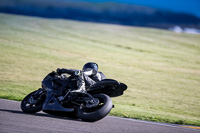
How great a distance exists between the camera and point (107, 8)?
62.9 m

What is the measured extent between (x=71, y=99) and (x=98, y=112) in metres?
0.84

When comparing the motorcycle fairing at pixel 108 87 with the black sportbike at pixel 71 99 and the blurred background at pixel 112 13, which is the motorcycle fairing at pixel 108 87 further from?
the blurred background at pixel 112 13

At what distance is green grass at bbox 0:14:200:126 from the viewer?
10938 millimetres

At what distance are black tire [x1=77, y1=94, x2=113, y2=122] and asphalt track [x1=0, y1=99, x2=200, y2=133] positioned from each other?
0.14 metres

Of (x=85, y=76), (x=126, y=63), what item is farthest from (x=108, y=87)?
(x=126, y=63)

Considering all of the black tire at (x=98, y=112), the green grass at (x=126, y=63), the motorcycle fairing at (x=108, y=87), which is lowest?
the green grass at (x=126, y=63)

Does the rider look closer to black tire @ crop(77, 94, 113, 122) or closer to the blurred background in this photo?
black tire @ crop(77, 94, 113, 122)

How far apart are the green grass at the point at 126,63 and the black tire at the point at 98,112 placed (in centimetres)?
183

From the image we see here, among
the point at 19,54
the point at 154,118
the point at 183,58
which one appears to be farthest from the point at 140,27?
the point at 154,118

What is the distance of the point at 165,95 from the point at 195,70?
10432 millimetres

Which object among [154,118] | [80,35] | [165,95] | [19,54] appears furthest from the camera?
[80,35]

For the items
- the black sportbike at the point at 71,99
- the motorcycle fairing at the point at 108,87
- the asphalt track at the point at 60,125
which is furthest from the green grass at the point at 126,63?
the black sportbike at the point at 71,99

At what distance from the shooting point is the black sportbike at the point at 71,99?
250 inches

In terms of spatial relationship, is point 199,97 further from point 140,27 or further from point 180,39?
point 140,27
